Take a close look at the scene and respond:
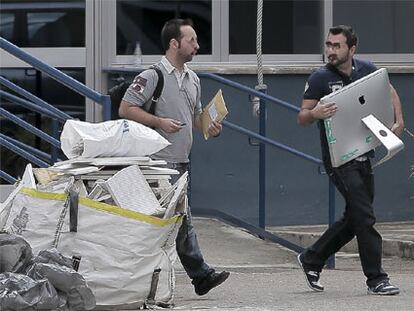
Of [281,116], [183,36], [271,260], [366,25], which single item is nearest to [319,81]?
[183,36]

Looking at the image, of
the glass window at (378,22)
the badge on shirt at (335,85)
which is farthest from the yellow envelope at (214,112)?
the glass window at (378,22)

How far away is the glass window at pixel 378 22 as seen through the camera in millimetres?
11875

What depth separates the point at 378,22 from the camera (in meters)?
11.9

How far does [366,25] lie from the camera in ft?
39.1

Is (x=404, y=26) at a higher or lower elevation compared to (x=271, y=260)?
higher

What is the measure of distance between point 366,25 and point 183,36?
4.39 metres

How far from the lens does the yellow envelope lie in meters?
7.67

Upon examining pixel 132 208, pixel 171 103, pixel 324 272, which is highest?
pixel 171 103

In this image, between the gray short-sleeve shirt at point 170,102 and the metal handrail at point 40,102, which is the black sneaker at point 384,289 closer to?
the gray short-sleeve shirt at point 170,102

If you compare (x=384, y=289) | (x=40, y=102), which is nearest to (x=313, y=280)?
(x=384, y=289)

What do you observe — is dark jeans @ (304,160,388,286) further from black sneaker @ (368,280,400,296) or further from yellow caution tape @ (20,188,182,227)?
yellow caution tape @ (20,188,182,227)

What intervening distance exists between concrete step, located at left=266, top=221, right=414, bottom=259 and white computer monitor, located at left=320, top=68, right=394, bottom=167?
2.59 m

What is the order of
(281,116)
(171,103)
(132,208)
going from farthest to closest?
(281,116)
(171,103)
(132,208)

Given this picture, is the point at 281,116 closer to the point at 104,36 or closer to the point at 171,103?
the point at 104,36
